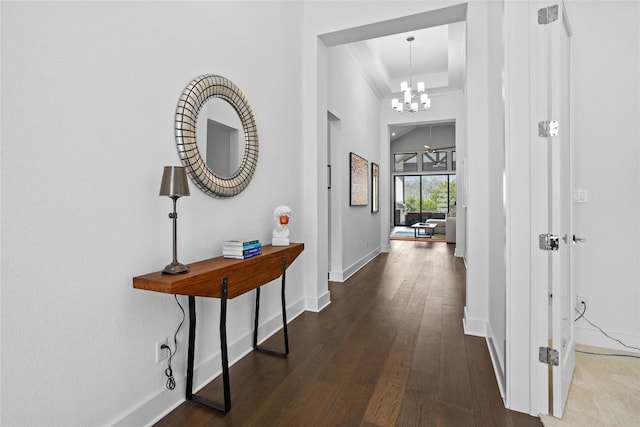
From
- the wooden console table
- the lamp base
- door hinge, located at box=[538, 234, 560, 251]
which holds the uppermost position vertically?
door hinge, located at box=[538, 234, 560, 251]

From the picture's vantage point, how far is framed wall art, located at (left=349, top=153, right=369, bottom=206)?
16.3 ft

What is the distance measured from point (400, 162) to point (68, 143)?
489 inches

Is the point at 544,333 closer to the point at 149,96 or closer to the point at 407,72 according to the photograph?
the point at 149,96

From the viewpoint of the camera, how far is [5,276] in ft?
3.58

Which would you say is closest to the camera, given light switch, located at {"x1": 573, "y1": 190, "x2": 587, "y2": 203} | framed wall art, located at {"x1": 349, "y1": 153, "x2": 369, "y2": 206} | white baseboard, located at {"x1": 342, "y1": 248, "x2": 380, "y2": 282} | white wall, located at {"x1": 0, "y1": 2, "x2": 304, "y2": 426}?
white wall, located at {"x1": 0, "y1": 2, "x2": 304, "y2": 426}

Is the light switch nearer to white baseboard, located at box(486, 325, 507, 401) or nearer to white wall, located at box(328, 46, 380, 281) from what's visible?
white baseboard, located at box(486, 325, 507, 401)

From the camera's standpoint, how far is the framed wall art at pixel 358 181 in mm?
4961

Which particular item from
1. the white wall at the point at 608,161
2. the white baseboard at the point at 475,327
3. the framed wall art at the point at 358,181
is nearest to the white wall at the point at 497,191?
the white baseboard at the point at 475,327

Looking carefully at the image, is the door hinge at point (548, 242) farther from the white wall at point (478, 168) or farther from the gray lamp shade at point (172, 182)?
the gray lamp shade at point (172, 182)

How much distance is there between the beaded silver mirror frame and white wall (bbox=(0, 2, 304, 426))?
0.06m

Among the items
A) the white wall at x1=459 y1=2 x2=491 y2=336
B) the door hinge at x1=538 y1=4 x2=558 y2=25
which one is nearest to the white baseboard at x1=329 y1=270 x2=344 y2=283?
the white wall at x1=459 y1=2 x2=491 y2=336

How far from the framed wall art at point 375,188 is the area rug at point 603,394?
4.16 metres

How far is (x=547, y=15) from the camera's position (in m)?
1.60

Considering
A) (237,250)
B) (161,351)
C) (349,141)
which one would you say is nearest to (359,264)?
(349,141)
